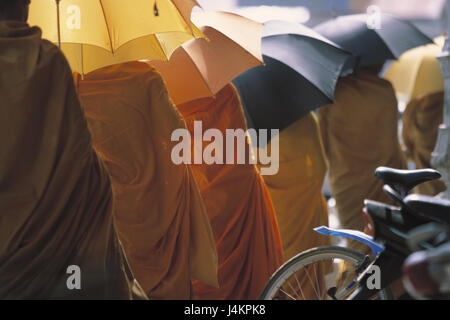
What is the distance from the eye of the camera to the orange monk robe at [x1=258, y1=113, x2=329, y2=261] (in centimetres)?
491

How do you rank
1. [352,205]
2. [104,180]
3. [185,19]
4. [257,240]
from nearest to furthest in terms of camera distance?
1. [104,180]
2. [185,19]
3. [257,240]
4. [352,205]

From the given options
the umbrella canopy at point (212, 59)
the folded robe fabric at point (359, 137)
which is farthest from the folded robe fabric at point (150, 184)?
the folded robe fabric at point (359, 137)

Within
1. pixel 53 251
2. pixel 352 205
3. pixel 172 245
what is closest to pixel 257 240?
pixel 172 245

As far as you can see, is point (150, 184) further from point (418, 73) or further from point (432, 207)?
point (418, 73)

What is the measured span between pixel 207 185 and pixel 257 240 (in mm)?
449

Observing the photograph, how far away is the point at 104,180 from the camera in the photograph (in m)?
2.69

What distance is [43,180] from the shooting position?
2.53 meters

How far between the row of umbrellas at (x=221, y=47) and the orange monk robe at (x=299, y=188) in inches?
8.5

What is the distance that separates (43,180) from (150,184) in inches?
51.6

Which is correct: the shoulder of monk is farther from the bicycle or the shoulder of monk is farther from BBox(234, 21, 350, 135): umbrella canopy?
BBox(234, 21, 350, 135): umbrella canopy

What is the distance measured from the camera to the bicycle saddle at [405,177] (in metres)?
2.97

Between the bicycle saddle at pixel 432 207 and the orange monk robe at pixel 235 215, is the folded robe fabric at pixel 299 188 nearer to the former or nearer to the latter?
the orange monk robe at pixel 235 215

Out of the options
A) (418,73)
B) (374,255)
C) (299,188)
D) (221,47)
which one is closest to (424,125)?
(418,73)
